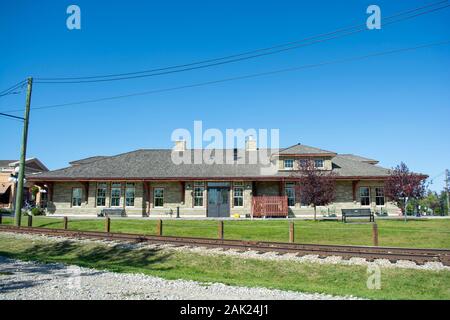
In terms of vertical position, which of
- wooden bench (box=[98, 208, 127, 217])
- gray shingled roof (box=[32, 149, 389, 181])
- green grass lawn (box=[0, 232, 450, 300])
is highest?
gray shingled roof (box=[32, 149, 389, 181])

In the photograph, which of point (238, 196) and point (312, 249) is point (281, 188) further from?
point (312, 249)

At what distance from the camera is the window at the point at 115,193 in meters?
29.1

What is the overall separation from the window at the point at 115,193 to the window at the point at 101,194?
78 cm

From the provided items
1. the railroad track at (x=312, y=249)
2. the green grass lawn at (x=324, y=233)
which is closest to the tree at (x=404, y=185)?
the green grass lawn at (x=324, y=233)

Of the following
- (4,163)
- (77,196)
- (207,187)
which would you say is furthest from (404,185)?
(4,163)

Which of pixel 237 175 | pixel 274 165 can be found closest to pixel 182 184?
pixel 237 175

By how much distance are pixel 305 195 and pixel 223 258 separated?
43.5 ft

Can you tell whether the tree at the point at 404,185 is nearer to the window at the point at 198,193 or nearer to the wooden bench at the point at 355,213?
the wooden bench at the point at 355,213

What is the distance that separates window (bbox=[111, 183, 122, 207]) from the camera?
29.1 m

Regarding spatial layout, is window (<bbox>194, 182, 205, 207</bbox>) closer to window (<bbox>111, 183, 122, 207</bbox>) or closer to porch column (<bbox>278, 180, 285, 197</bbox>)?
porch column (<bbox>278, 180, 285, 197</bbox>)

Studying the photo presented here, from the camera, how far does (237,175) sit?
28016 mm

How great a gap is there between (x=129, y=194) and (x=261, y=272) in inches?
832

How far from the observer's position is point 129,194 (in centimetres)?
2916

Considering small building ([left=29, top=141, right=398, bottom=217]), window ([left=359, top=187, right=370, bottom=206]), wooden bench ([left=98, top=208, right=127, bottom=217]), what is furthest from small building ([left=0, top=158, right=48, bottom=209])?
window ([left=359, top=187, right=370, bottom=206])
